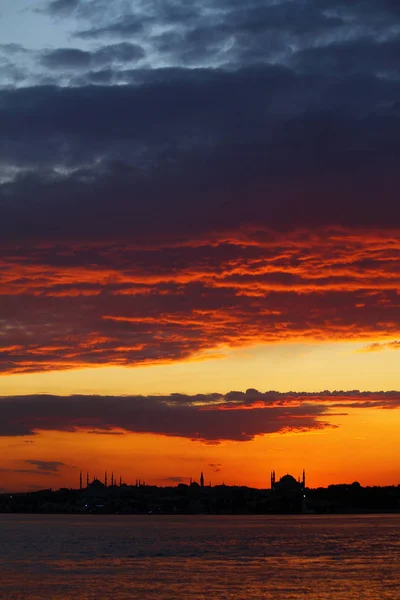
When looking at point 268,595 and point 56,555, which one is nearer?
point 268,595

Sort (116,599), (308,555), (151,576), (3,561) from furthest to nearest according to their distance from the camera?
1. (308,555)
2. (3,561)
3. (151,576)
4. (116,599)

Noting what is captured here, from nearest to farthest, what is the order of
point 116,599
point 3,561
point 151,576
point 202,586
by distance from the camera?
point 116,599
point 202,586
point 151,576
point 3,561

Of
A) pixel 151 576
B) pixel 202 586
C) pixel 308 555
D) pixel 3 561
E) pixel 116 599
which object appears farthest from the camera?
pixel 308 555

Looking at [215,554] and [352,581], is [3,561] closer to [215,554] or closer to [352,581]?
[215,554]

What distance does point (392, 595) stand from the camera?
70.7 m

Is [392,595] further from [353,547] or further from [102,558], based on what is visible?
[353,547]

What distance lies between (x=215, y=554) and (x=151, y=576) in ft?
102

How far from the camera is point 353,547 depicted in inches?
5212

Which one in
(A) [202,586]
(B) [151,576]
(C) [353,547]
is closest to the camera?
(A) [202,586]

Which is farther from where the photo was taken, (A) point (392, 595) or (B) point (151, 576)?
(B) point (151, 576)

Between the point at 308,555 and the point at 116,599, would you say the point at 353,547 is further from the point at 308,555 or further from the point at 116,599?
the point at 116,599

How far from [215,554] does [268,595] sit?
46.7m

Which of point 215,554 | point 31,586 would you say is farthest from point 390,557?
point 31,586

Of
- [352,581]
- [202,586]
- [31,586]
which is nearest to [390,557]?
[352,581]
